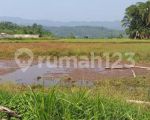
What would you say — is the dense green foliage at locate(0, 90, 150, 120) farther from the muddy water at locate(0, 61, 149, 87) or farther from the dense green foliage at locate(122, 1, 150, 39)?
the dense green foliage at locate(122, 1, 150, 39)

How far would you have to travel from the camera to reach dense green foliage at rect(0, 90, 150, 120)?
5574 millimetres

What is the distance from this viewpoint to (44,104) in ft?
18.6

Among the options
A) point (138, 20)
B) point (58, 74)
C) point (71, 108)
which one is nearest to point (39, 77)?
point (58, 74)

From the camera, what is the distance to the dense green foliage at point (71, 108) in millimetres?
5574

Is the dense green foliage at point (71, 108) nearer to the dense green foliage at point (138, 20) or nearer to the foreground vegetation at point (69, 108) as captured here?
the foreground vegetation at point (69, 108)

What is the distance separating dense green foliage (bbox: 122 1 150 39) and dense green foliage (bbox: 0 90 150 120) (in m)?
56.3

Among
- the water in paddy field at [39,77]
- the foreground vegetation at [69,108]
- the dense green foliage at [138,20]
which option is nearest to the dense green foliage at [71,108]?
the foreground vegetation at [69,108]

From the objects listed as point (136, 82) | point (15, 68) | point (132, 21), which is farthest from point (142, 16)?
point (136, 82)

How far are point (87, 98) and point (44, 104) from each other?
80cm

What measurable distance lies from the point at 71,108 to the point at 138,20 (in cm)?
6133

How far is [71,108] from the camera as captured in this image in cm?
579

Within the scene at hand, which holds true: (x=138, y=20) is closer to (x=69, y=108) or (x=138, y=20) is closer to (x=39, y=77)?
(x=39, y=77)

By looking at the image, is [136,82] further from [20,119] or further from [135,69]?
[20,119]

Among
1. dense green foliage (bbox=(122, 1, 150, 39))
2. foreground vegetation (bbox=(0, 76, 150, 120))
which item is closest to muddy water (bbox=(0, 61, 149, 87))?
foreground vegetation (bbox=(0, 76, 150, 120))
